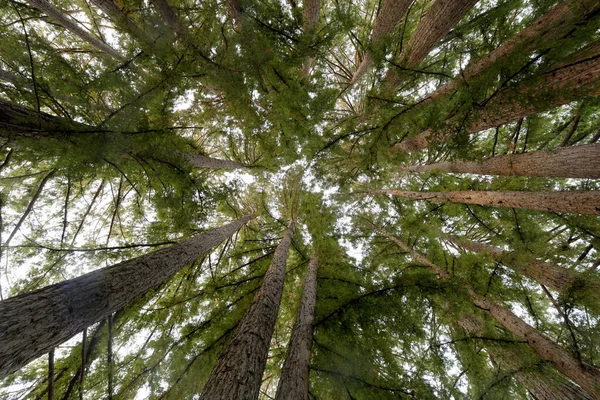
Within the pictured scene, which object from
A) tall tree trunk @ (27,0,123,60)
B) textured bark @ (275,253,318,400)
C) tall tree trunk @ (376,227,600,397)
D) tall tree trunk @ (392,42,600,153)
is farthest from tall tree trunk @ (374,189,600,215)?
tall tree trunk @ (27,0,123,60)

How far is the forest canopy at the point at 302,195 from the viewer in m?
2.56

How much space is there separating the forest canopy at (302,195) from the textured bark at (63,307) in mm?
16

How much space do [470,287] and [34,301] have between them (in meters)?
5.96

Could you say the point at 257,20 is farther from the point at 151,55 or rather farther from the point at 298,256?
the point at 298,256

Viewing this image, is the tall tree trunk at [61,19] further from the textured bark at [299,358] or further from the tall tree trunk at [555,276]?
the tall tree trunk at [555,276]

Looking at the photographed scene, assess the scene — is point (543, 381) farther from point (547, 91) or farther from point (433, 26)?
point (433, 26)

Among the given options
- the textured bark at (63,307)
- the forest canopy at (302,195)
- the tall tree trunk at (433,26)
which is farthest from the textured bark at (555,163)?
the textured bark at (63,307)

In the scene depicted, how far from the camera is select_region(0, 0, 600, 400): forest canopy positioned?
2.56m

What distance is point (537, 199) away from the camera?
3852mm

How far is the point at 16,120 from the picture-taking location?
8.54ft

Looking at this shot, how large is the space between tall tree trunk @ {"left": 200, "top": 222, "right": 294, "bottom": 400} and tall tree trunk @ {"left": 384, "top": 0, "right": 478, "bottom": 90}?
3.88m

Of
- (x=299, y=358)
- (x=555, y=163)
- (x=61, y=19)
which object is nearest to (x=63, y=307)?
(x=299, y=358)

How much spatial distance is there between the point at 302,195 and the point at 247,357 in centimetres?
369

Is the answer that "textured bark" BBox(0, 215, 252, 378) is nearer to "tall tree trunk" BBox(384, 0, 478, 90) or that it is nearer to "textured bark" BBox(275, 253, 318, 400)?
"textured bark" BBox(275, 253, 318, 400)
